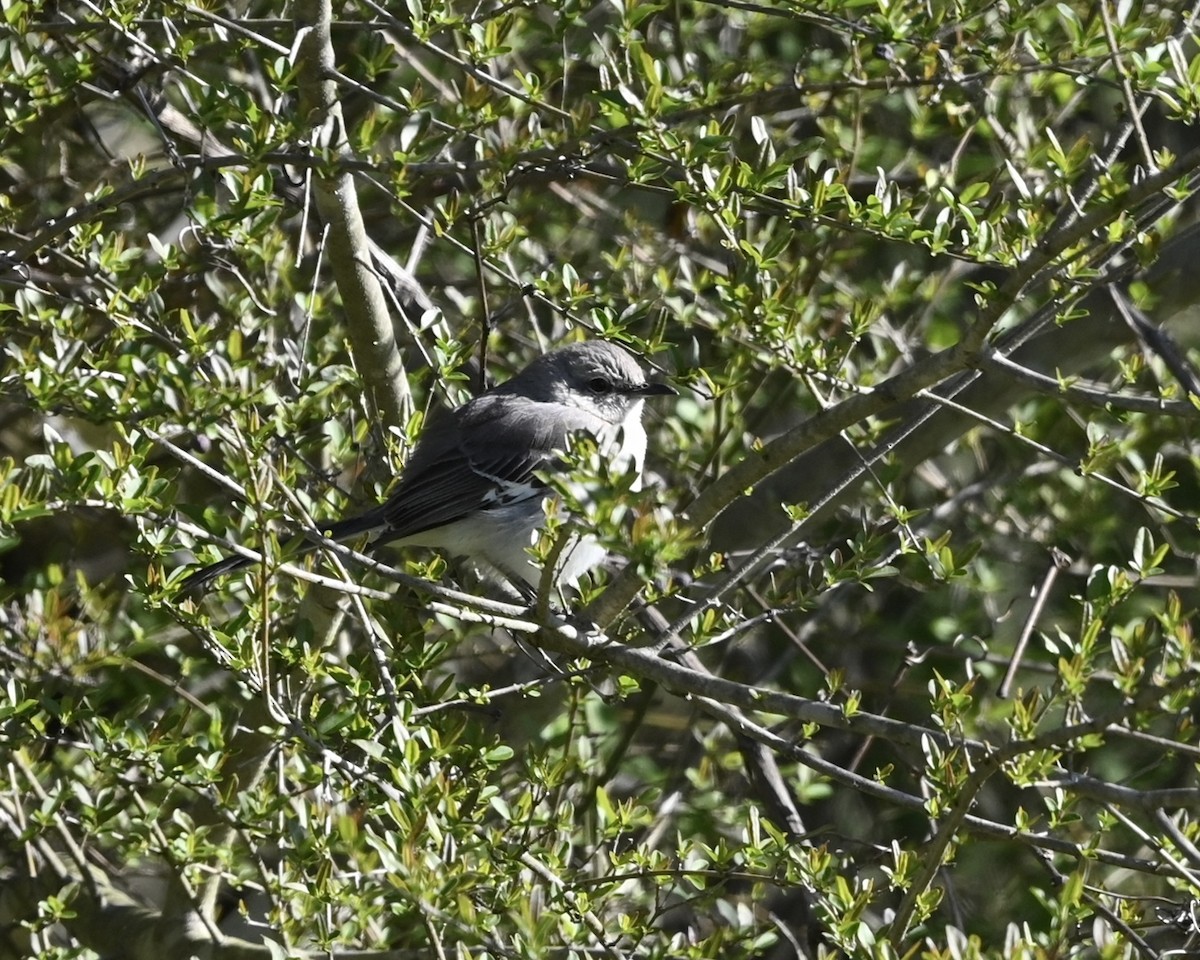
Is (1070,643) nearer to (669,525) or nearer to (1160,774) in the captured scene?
(669,525)

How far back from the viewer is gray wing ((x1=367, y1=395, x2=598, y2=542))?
15.4ft

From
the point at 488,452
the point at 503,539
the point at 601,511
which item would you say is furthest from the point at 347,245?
the point at 601,511

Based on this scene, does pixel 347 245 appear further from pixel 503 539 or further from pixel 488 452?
pixel 503 539

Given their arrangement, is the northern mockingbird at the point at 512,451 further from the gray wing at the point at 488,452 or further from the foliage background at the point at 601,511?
the foliage background at the point at 601,511

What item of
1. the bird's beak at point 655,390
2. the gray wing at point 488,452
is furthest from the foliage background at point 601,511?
the gray wing at point 488,452

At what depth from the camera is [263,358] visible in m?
3.83

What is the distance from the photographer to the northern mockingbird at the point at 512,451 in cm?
466

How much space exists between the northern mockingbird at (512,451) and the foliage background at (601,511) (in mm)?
206

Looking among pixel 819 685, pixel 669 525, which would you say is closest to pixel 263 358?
pixel 669 525

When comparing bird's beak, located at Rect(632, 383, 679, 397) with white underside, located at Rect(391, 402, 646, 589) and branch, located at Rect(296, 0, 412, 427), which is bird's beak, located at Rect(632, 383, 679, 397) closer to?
white underside, located at Rect(391, 402, 646, 589)

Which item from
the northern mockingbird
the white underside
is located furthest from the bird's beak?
the white underside

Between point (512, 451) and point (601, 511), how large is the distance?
2504mm

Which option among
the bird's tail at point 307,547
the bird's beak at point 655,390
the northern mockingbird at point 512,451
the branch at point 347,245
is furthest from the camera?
the bird's beak at point 655,390

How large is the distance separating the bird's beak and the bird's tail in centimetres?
120
